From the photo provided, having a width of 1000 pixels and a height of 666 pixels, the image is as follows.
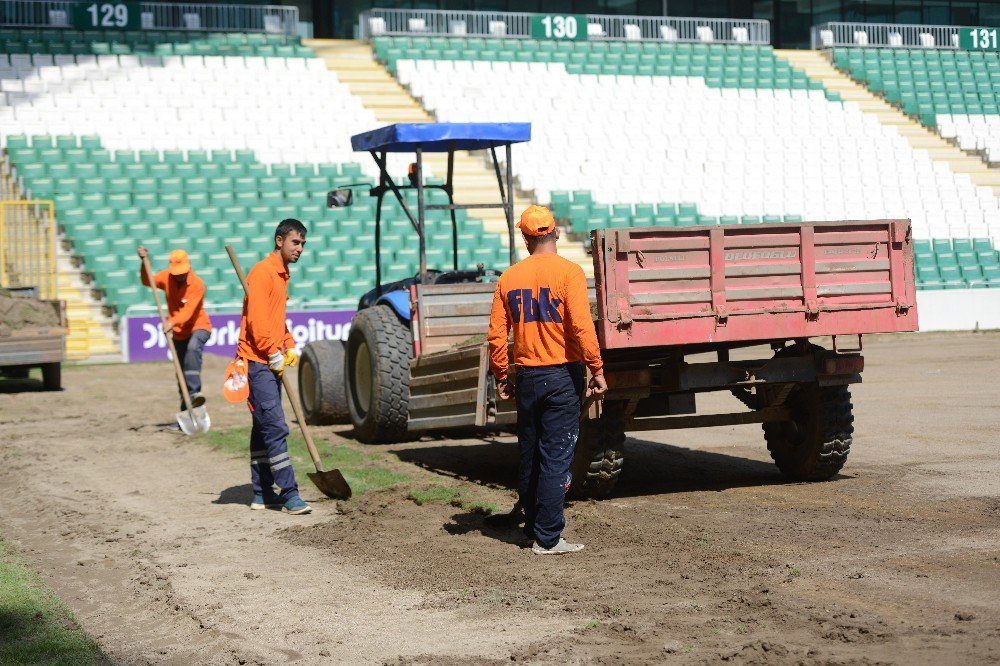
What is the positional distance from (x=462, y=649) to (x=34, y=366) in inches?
519

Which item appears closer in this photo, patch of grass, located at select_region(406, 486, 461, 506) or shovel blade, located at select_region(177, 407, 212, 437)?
patch of grass, located at select_region(406, 486, 461, 506)

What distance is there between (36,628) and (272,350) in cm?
297

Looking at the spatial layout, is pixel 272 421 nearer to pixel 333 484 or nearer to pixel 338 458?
pixel 333 484

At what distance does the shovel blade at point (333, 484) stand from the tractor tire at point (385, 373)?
2.37 meters

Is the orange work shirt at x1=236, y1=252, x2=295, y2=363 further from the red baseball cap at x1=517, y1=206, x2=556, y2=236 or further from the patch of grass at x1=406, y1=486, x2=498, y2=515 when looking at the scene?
the red baseball cap at x1=517, y1=206, x2=556, y2=236

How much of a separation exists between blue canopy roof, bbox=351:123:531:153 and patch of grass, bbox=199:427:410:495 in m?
2.74

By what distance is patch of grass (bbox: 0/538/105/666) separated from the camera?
17.3 ft

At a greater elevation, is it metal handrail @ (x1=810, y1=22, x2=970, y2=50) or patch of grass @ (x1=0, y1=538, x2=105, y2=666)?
metal handrail @ (x1=810, y1=22, x2=970, y2=50)

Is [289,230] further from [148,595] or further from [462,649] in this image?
[462,649]

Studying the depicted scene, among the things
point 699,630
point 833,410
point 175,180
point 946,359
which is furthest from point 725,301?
point 175,180

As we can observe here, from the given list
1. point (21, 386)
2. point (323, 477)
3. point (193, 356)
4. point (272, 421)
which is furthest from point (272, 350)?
point (21, 386)

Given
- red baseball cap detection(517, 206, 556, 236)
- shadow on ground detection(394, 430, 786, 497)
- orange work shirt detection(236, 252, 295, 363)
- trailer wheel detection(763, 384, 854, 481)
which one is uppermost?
red baseball cap detection(517, 206, 556, 236)

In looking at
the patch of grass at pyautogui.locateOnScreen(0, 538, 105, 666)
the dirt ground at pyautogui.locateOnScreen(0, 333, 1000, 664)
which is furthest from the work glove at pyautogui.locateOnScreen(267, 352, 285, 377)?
the patch of grass at pyautogui.locateOnScreen(0, 538, 105, 666)

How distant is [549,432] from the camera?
705 centimetres
